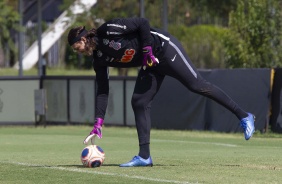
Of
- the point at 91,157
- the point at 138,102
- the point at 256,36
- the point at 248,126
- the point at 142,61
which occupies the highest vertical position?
the point at 256,36

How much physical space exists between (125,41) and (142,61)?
0.32 metres

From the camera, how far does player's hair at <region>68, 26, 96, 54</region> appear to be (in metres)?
10.3

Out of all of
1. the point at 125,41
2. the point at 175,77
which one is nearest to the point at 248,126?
the point at 175,77

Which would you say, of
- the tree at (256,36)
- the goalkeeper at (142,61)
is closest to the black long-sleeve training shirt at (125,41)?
the goalkeeper at (142,61)

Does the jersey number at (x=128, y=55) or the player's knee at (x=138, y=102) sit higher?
the jersey number at (x=128, y=55)

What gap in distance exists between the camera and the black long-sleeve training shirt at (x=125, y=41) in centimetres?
1037

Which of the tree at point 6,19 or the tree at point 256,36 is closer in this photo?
the tree at point 256,36

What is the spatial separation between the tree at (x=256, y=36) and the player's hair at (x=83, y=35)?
15.7m

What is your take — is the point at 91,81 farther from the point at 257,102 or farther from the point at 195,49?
the point at 195,49

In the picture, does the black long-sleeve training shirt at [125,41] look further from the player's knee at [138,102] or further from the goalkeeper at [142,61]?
the player's knee at [138,102]

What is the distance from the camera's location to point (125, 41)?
10461 mm

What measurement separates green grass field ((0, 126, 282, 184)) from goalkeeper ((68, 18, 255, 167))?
0.55m

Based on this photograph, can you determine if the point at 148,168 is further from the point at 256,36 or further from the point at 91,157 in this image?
the point at 256,36

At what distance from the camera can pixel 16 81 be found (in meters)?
25.9
